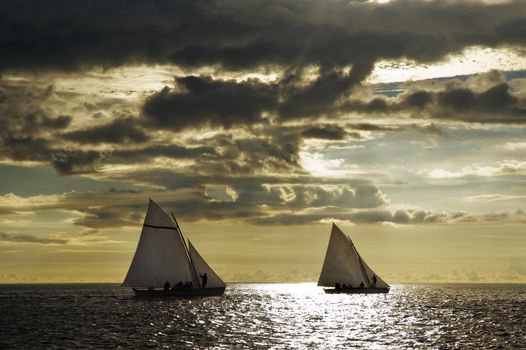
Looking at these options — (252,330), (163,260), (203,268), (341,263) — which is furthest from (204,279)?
(252,330)

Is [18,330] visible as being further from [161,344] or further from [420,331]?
[420,331]

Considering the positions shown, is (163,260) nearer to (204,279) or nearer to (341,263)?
(204,279)

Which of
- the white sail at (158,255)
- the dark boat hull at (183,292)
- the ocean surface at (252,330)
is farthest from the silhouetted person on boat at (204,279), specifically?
the ocean surface at (252,330)

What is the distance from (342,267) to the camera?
545 ft

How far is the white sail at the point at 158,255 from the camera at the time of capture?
130625mm

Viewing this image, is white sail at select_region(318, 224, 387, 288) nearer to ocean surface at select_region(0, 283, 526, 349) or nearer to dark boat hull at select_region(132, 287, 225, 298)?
dark boat hull at select_region(132, 287, 225, 298)

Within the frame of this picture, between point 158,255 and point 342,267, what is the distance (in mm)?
47855

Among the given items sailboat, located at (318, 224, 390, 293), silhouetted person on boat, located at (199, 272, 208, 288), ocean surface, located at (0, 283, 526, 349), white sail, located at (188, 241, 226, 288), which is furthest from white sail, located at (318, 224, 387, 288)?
ocean surface, located at (0, 283, 526, 349)

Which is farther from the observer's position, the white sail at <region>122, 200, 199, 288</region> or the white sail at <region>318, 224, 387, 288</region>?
the white sail at <region>318, 224, 387, 288</region>

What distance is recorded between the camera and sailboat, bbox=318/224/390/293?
539ft

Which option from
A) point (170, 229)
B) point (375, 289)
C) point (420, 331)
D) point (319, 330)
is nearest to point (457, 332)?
point (420, 331)

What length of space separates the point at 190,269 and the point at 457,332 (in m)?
59.7

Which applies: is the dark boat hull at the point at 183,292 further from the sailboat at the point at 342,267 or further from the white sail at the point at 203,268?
the sailboat at the point at 342,267

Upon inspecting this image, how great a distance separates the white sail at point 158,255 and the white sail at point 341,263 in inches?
1481
